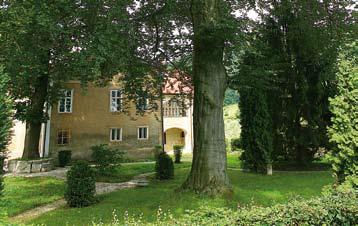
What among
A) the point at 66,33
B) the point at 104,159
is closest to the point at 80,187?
the point at 66,33

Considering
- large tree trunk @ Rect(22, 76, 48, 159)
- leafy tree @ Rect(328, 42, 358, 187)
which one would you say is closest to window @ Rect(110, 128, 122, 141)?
large tree trunk @ Rect(22, 76, 48, 159)

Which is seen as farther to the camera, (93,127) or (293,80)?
(93,127)

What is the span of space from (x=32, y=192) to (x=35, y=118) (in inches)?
325

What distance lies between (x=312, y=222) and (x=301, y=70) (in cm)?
1348

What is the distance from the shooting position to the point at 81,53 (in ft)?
28.6

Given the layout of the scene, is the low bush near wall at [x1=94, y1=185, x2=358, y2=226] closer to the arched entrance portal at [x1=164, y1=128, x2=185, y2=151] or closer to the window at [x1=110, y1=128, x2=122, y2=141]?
the window at [x1=110, y1=128, x2=122, y2=141]

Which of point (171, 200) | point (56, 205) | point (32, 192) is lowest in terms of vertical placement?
point (56, 205)

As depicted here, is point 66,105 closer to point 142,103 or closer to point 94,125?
point 94,125

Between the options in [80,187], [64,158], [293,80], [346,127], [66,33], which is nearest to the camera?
[346,127]

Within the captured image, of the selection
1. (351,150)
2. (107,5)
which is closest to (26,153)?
(107,5)

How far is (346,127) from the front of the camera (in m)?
6.91

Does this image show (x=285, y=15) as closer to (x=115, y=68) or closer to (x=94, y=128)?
(x=115, y=68)

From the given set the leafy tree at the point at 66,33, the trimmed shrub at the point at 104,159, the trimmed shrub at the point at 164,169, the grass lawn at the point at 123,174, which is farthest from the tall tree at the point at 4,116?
the trimmed shrub at the point at 104,159

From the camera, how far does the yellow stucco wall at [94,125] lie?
83.3 feet
